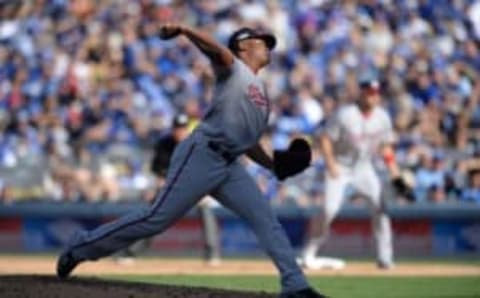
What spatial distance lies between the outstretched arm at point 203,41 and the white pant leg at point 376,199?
6455 mm

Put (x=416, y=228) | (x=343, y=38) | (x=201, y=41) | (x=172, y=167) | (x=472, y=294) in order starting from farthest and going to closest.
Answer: (x=343, y=38)
(x=416, y=228)
(x=472, y=294)
(x=172, y=167)
(x=201, y=41)

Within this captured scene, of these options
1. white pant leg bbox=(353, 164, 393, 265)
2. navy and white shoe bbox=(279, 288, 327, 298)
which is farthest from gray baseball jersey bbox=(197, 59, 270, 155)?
white pant leg bbox=(353, 164, 393, 265)

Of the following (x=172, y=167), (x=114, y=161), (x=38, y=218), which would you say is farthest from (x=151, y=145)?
(x=172, y=167)

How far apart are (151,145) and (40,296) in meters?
10.4

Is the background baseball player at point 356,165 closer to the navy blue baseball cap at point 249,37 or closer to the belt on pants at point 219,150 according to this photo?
the navy blue baseball cap at point 249,37

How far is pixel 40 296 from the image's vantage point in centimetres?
830

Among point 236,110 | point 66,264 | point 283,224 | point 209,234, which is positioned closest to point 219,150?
point 236,110

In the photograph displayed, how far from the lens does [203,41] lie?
7887mm

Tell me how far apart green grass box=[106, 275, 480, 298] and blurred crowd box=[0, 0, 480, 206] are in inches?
193

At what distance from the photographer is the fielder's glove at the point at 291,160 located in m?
9.18

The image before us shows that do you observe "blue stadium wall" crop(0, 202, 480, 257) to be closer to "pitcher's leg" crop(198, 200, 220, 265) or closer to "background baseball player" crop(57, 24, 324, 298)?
"pitcher's leg" crop(198, 200, 220, 265)

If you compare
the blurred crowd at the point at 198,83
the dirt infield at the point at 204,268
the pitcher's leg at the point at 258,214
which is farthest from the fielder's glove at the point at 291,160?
the blurred crowd at the point at 198,83

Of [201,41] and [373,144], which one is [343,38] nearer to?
[373,144]

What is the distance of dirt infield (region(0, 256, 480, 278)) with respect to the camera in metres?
13.6
